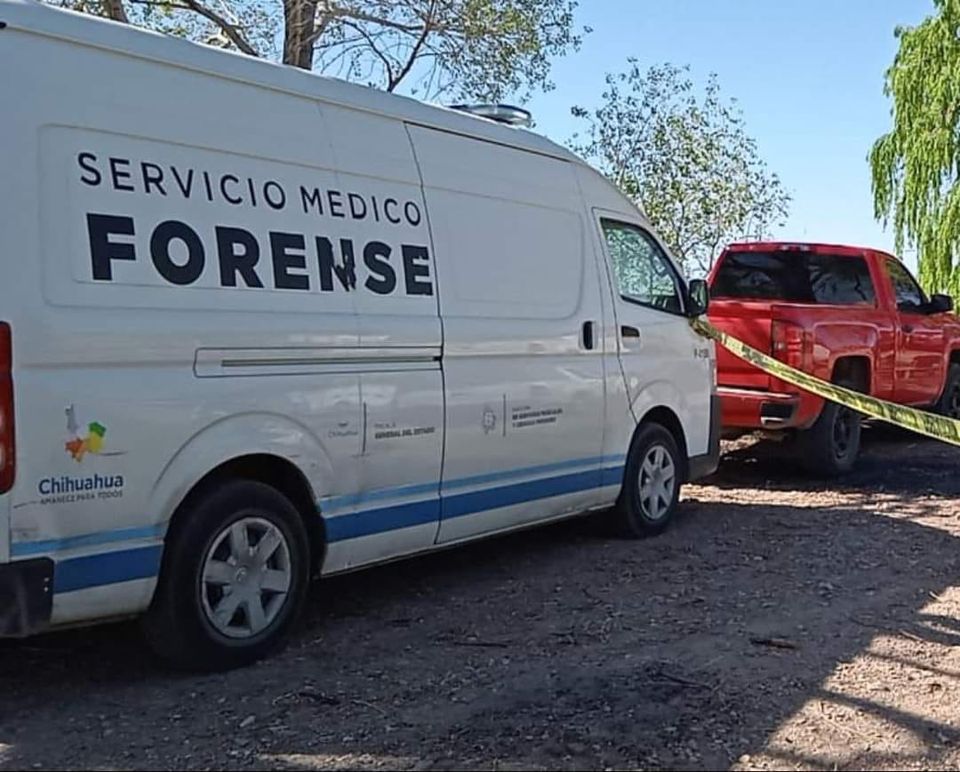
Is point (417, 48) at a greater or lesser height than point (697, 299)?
greater

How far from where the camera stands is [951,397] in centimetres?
1262

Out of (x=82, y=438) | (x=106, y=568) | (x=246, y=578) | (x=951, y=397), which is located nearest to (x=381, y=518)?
(x=246, y=578)

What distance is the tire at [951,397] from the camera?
40.6ft

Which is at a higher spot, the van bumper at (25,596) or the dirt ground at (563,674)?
the van bumper at (25,596)

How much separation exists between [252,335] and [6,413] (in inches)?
43.3

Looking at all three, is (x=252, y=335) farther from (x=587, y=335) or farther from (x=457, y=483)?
(x=587, y=335)

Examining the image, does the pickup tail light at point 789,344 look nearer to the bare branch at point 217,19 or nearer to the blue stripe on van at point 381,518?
the blue stripe on van at point 381,518

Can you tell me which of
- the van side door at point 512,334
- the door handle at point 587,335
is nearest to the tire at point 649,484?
the van side door at point 512,334

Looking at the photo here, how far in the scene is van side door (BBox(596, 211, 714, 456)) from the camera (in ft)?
24.3

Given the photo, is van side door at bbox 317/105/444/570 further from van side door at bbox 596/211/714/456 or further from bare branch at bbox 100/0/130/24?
bare branch at bbox 100/0/130/24

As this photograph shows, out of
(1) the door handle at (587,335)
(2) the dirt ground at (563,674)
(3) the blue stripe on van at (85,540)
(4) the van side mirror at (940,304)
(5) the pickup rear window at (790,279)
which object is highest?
(5) the pickup rear window at (790,279)

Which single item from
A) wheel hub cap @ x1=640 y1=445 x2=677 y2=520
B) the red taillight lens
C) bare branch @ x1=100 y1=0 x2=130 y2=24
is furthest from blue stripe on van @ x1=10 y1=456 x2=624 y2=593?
bare branch @ x1=100 y1=0 x2=130 y2=24

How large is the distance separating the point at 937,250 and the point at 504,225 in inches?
606

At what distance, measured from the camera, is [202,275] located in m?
4.74
